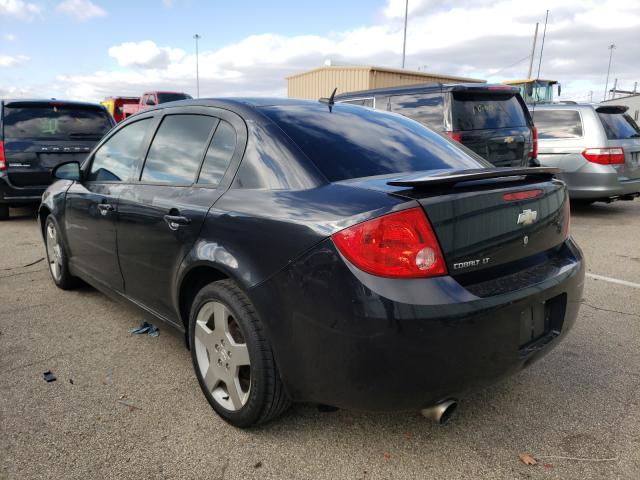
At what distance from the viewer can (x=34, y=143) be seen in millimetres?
7219

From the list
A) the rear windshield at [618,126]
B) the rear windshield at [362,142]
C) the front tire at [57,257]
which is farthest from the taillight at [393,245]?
the rear windshield at [618,126]

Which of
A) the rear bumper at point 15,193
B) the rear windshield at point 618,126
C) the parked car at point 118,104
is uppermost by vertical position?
the parked car at point 118,104

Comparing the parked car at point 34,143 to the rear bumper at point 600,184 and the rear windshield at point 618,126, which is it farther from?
the rear windshield at point 618,126

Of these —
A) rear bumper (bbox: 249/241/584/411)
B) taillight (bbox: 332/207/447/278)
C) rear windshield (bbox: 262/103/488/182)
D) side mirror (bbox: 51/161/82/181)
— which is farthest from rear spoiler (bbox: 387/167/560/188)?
side mirror (bbox: 51/161/82/181)

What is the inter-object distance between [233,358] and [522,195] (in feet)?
4.81

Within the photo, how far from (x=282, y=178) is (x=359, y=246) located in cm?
57

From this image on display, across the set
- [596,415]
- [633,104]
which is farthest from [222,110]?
[633,104]

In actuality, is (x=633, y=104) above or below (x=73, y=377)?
above

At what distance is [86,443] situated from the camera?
2326mm

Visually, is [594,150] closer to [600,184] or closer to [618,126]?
[600,184]

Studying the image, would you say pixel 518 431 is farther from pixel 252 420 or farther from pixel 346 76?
pixel 346 76

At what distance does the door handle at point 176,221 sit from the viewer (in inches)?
101

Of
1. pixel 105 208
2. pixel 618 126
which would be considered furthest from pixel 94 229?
pixel 618 126

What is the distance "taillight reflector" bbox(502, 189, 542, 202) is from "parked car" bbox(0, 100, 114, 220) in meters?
6.78
